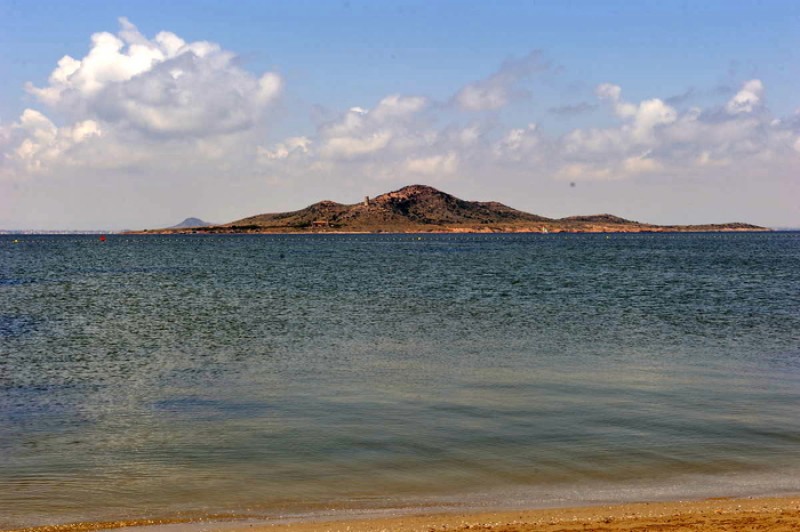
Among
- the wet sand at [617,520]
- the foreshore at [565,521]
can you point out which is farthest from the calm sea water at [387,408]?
the wet sand at [617,520]

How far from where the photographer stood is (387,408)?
21.4m

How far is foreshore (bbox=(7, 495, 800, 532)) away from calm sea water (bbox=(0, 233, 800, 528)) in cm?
63

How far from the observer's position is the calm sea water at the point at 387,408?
14.8 meters

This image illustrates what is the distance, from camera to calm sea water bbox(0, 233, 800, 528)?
14.8 metres

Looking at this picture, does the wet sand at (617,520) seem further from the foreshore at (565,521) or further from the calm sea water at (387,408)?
the calm sea water at (387,408)

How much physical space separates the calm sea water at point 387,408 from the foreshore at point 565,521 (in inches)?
25.0

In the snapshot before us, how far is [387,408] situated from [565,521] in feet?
30.9

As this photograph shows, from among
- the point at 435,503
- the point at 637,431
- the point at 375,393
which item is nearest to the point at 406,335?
the point at 375,393

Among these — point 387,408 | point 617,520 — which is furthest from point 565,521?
point 387,408

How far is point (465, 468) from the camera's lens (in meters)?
16.0

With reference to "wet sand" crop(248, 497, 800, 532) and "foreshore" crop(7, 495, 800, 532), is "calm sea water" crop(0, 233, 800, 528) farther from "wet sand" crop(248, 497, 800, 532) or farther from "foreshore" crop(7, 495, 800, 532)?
"wet sand" crop(248, 497, 800, 532)

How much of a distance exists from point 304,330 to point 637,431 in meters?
22.9

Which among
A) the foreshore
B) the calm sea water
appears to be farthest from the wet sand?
the calm sea water

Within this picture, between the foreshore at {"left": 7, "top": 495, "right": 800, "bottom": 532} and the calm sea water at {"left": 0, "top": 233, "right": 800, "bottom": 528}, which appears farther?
the calm sea water at {"left": 0, "top": 233, "right": 800, "bottom": 528}
